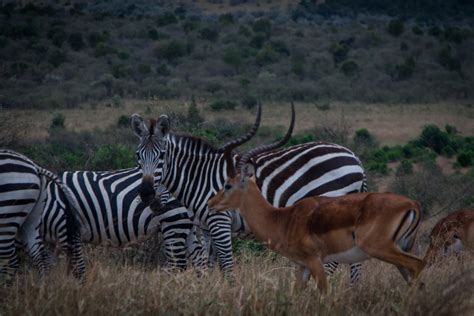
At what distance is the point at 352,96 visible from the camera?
149 feet

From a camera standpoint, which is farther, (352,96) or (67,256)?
(352,96)

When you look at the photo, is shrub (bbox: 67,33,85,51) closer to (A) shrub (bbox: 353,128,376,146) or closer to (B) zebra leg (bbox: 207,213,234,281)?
(A) shrub (bbox: 353,128,376,146)

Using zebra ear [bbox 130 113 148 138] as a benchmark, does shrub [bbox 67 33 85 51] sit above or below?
below

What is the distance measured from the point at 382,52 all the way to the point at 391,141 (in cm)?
2612

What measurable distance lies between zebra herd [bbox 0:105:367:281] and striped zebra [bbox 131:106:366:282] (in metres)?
0.01

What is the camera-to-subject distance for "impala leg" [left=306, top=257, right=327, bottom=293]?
7.85 meters

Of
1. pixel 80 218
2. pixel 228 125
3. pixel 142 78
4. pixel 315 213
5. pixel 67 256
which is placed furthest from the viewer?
pixel 142 78

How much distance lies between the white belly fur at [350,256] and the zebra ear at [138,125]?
2.98m

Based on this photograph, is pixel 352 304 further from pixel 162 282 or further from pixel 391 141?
pixel 391 141

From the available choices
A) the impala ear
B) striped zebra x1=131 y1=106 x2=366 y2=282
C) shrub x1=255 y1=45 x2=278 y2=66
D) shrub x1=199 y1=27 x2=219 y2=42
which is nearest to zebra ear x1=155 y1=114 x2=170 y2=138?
striped zebra x1=131 y1=106 x2=366 y2=282

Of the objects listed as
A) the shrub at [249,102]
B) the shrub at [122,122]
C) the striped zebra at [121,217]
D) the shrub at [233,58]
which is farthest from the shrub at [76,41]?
the striped zebra at [121,217]

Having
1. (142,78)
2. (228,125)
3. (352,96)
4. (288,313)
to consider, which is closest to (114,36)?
(142,78)

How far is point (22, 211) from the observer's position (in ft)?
30.6

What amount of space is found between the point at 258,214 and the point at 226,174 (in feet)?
4.40
